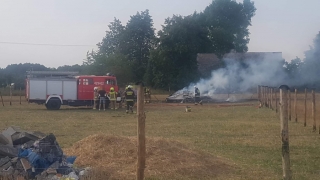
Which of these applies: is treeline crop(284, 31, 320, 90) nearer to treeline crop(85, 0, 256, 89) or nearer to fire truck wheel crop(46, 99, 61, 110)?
treeline crop(85, 0, 256, 89)

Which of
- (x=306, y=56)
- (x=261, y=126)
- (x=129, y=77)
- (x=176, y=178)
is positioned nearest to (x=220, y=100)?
(x=306, y=56)

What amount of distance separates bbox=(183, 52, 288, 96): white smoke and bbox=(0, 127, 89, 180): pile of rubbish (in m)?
38.5

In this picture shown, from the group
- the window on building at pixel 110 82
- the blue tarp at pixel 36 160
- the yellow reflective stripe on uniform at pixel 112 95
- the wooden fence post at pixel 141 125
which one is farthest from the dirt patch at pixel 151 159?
the window on building at pixel 110 82

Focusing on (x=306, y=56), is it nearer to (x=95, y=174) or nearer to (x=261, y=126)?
(x=261, y=126)

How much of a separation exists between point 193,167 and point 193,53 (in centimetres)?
5264

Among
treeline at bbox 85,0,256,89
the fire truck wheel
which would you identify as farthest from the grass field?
treeline at bbox 85,0,256,89

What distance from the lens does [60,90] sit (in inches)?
1328

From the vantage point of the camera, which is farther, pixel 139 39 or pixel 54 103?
pixel 139 39

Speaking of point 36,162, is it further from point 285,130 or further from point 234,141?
point 234,141

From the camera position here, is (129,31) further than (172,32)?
Yes

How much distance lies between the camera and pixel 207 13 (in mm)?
75125

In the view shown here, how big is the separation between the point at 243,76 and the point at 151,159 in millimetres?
42937

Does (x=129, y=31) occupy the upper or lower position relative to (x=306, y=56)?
upper

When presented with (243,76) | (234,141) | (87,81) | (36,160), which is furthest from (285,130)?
(243,76)
